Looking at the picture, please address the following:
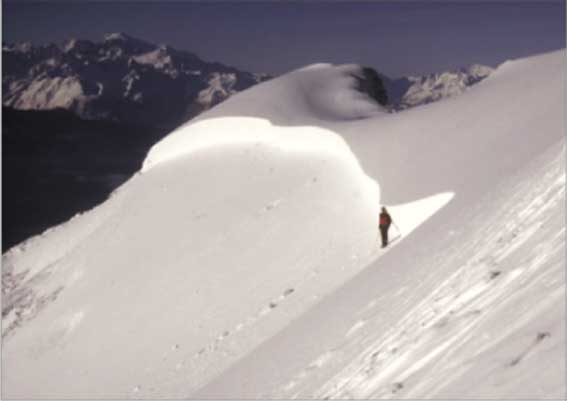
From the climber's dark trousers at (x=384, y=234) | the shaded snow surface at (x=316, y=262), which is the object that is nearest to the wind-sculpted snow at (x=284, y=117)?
the shaded snow surface at (x=316, y=262)

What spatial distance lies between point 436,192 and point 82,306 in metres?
9.62

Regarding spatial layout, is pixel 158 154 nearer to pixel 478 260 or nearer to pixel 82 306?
pixel 82 306

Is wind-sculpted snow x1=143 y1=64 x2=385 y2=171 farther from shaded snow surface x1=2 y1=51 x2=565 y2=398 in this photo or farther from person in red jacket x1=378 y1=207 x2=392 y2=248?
person in red jacket x1=378 y1=207 x2=392 y2=248

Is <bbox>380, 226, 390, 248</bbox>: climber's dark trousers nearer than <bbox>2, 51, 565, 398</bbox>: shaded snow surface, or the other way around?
<bbox>2, 51, 565, 398</bbox>: shaded snow surface

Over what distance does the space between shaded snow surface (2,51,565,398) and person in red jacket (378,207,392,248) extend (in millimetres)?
534

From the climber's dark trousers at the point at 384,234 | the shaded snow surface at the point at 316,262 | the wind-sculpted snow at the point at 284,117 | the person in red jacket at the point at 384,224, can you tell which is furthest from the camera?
the wind-sculpted snow at the point at 284,117

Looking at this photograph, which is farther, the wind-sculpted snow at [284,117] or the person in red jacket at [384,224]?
the wind-sculpted snow at [284,117]

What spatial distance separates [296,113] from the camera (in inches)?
969

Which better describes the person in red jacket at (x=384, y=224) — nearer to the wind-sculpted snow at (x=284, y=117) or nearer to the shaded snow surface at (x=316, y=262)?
the shaded snow surface at (x=316, y=262)

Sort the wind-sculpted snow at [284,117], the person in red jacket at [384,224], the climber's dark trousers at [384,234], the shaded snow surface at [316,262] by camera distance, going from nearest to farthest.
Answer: the shaded snow surface at [316,262], the person in red jacket at [384,224], the climber's dark trousers at [384,234], the wind-sculpted snow at [284,117]

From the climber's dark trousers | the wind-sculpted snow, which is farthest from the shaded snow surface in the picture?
the climber's dark trousers

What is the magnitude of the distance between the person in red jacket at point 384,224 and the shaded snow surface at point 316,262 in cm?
53

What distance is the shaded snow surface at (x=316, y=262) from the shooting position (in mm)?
5508

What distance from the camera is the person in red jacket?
1342 cm
